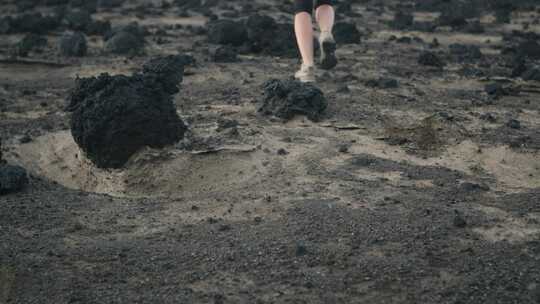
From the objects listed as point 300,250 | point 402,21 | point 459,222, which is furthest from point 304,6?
point 402,21

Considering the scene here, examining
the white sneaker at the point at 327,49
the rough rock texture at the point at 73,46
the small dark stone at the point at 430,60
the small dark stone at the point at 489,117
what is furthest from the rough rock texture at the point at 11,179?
the small dark stone at the point at 430,60

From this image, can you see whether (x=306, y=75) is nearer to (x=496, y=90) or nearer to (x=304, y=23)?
(x=304, y=23)

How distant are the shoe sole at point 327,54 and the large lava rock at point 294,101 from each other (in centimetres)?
90

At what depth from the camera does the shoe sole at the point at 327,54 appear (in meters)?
7.19

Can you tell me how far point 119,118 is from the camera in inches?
212

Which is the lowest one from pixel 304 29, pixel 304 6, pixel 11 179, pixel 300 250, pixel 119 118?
pixel 300 250

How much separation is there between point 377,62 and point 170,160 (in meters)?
4.14

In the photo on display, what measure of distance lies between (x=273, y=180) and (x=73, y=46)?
5.66m

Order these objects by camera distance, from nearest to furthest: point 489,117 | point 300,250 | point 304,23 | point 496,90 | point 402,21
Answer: point 300,250
point 489,117
point 304,23
point 496,90
point 402,21

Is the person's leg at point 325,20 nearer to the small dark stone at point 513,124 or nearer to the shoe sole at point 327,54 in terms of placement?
the shoe sole at point 327,54

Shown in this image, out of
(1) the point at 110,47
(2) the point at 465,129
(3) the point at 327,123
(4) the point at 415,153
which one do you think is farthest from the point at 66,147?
(1) the point at 110,47

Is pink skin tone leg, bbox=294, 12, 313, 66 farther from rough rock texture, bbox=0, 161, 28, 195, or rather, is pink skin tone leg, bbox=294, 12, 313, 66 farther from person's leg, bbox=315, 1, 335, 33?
rough rock texture, bbox=0, 161, 28, 195

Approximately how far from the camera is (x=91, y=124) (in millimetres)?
5355

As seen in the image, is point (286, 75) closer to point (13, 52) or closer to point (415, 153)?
point (415, 153)
